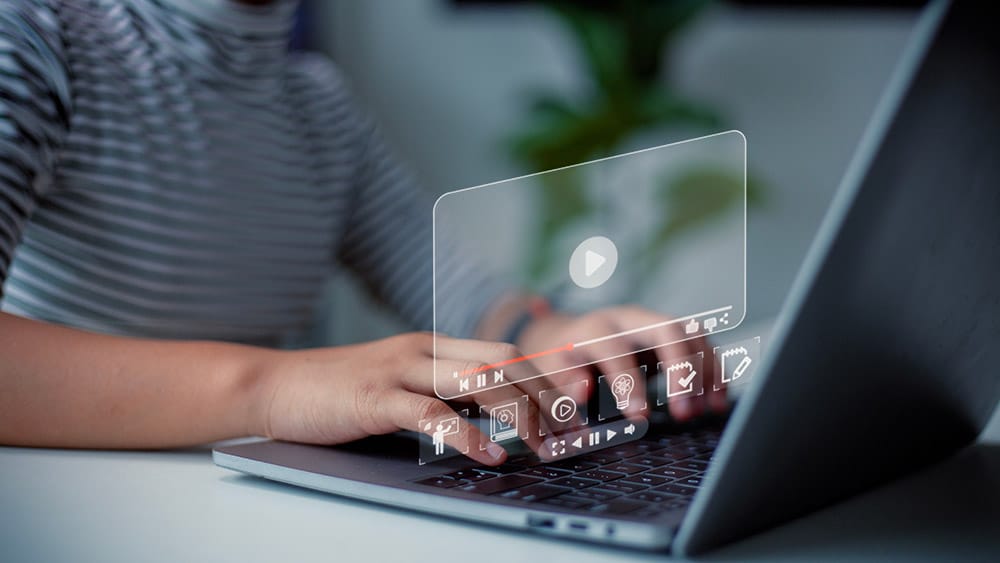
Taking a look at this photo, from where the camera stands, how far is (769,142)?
2602mm

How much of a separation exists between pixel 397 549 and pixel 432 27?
2.45 meters

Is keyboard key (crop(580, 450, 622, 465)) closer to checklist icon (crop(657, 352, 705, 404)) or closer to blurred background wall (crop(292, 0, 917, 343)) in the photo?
checklist icon (crop(657, 352, 705, 404))

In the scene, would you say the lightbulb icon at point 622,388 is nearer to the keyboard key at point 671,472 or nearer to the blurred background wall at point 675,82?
the keyboard key at point 671,472

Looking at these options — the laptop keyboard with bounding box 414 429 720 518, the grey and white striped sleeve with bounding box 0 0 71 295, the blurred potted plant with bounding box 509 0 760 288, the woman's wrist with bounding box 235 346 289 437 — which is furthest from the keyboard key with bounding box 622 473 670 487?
the blurred potted plant with bounding box 509 0 760 288

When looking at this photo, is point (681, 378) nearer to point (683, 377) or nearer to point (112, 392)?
point (683, 377)

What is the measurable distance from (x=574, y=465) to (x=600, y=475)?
0.03m

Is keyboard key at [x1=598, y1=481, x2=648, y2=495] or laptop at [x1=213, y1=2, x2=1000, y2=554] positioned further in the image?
keyboard key at [x1=598, y1=481, x2=648, y2=495]

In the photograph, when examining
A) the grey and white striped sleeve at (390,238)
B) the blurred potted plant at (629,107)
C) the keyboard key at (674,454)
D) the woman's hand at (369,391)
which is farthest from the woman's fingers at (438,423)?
the blurred potted plant at (629,107)

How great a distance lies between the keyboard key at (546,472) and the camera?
1.56 feet

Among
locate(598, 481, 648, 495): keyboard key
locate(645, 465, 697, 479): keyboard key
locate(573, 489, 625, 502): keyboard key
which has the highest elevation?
locate(645, 465, 697, 479): keyboard key

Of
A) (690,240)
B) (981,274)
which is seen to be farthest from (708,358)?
(690,240)

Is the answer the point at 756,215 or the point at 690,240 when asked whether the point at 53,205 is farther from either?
the point at 756,215

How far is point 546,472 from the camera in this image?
1.58 feet

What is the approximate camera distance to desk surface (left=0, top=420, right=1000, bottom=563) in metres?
0.40
